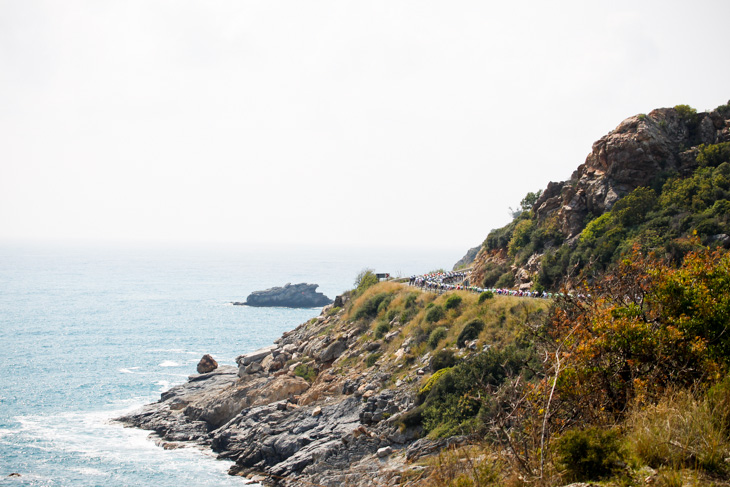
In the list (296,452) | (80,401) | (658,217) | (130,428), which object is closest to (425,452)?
(296,452)

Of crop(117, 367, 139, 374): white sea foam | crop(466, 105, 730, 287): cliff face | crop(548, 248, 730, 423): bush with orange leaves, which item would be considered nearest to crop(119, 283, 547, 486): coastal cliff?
crop(548, 248, 730, 423): bush with orange leaves

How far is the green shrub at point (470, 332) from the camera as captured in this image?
30703mm

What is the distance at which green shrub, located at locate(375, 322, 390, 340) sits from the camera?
127 feet

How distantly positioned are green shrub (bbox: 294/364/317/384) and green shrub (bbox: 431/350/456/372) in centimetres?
1199

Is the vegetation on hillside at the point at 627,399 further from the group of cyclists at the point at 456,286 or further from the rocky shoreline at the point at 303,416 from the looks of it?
the group of cyclists at the point at 456,286

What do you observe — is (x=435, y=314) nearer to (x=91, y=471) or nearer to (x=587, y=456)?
(x=91, y=471)

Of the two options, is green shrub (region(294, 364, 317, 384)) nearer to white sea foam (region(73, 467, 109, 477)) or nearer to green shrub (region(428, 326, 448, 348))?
green shrub (region(428, 326, 448, 348))

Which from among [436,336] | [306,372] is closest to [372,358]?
[436,336]

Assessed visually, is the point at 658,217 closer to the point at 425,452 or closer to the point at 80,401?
the point at 425,452

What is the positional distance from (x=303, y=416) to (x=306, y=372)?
27.1ft

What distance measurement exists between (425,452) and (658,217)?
24626 millimetres

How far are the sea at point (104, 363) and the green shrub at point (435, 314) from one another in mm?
15503

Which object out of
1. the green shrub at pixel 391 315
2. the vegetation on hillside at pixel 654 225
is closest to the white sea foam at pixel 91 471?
the green shrub at pixel 391 315

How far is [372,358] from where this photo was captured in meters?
35.7
